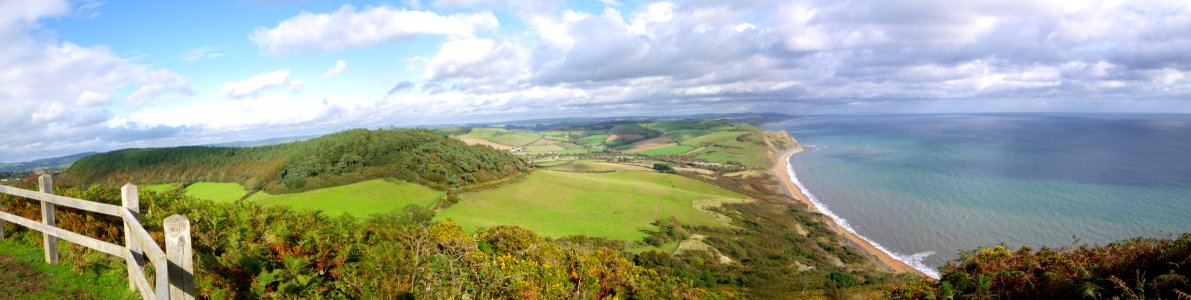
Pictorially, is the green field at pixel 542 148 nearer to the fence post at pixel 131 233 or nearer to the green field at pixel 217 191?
the green field at pixel 217 191

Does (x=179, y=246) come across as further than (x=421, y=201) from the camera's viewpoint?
No

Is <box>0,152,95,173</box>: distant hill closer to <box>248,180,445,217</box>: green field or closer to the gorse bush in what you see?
<box>248,180,445,217</box>: green field

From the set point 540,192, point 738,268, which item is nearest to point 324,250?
point 738,268

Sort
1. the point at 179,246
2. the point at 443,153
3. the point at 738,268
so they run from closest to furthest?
the point at 179,246
the point at 738,268
the point at 443,153

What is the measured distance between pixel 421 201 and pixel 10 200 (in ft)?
116

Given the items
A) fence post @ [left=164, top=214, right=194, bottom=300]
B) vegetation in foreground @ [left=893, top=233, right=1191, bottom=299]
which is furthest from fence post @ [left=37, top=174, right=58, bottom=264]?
vegetation in foreground @ [left=893, top=233, right=1191, bottom=299]

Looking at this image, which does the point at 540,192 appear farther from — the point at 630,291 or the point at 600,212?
the point at 630,291

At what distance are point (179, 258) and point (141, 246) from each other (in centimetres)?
174

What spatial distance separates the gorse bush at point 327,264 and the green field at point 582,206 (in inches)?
906

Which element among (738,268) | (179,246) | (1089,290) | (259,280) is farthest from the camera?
(738,268)

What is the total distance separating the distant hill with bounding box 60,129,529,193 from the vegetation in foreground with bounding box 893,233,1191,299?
45.4 meters

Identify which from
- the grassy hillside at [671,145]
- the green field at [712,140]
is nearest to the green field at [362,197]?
the grassy hillside at [671,145]

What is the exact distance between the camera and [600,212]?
4962 cm

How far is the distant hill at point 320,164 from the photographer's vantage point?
5031 centimetres
